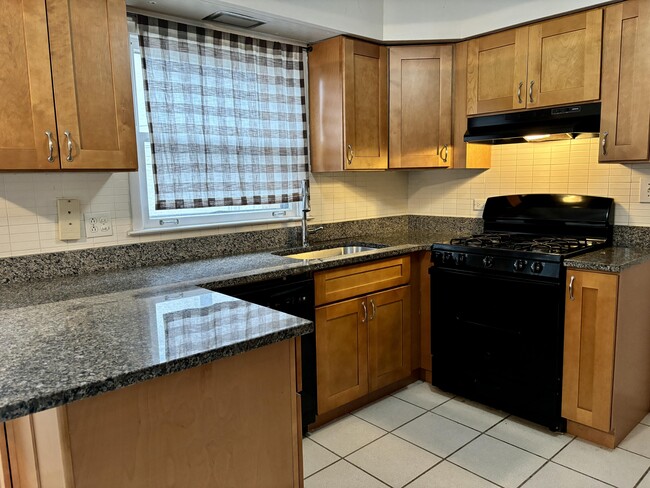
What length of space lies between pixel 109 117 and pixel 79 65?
21 cm

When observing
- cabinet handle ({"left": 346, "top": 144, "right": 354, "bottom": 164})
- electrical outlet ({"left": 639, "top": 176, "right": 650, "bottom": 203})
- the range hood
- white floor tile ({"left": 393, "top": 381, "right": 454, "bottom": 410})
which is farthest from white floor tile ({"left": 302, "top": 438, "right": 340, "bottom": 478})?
electrical outlet ({"left": 639, "top": 176, "right": 650, "bottom": 203})

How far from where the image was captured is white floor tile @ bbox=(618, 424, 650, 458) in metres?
2.37

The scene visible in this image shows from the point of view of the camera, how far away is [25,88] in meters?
1.80

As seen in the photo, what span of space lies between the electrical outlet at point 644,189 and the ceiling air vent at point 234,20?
2206mm

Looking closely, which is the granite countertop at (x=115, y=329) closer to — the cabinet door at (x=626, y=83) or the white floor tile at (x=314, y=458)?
the white floor tile at (x=314, y=458)

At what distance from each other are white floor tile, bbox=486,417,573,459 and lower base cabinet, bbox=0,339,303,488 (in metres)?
1.40

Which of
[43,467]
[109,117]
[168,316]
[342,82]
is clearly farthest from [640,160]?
[43,467]

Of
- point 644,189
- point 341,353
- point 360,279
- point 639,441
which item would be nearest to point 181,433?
point 341,353

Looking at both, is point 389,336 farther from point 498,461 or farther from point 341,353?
point 498,461

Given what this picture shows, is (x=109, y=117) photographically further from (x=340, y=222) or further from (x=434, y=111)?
(x=434, y=111)

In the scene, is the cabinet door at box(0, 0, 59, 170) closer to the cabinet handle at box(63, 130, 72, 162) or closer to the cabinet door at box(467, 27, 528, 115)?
the cabinet handle at box(63, 130, 72, 162)

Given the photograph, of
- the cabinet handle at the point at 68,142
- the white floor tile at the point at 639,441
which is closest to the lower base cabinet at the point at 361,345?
the white floor tile at the point at 639,441

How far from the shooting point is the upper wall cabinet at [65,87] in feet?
5.83

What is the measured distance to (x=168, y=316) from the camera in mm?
1539
